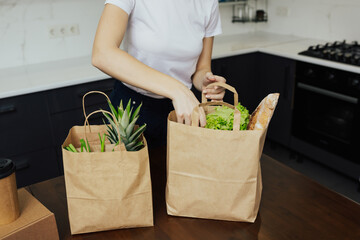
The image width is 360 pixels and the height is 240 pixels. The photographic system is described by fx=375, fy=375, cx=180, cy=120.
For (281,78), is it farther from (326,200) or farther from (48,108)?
(326,200)

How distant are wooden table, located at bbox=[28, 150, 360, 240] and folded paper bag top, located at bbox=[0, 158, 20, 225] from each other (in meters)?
0.15

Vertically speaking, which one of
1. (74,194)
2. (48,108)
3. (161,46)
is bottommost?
(48,108)

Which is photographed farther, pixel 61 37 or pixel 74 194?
pixel 61 37

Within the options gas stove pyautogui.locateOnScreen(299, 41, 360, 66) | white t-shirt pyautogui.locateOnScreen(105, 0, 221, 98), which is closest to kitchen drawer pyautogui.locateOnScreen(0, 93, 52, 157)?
white t-shirt pyautogui.locateOnScreen(105, 0, 221, 98)

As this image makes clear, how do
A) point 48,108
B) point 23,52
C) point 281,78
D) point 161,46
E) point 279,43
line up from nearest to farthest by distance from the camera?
point 161,46
point 48,108
point 23,52
point 281,78
point 279,43

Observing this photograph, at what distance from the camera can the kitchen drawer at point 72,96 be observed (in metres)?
2.28

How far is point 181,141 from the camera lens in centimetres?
93

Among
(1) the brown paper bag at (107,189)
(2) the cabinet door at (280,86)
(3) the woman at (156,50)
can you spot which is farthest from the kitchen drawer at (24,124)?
(2) the cabinet door at (280,86)

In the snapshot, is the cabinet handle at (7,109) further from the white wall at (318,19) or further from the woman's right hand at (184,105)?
the white wall at (318,19)

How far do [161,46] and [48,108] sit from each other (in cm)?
116

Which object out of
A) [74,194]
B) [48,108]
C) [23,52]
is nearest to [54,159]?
[48,108]

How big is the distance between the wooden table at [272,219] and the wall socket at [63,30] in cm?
180

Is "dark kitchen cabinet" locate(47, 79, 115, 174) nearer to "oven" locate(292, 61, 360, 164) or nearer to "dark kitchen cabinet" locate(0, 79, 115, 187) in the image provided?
"dark kitchen cabinet" locate(0, 79, 115, 187)

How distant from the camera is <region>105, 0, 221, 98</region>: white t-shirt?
4.45 feet
